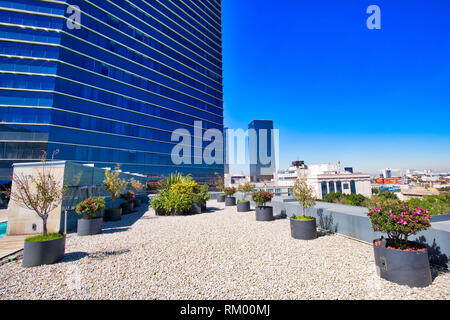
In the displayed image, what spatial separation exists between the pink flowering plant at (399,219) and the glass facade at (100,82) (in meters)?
37.0

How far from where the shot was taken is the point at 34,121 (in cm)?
2809

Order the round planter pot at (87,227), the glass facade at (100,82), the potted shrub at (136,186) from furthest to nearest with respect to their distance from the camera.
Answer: the glass facade at (100,82)
the potted shrub at (136,186)
the round planter pot at (87,227)

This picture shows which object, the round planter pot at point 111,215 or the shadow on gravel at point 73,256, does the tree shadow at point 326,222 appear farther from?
the round planter pot at point 111,215

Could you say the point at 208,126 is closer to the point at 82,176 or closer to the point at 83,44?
the point at 83,44

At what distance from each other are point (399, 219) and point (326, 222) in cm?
425

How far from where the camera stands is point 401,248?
160 inches

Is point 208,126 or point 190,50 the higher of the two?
point 190,50

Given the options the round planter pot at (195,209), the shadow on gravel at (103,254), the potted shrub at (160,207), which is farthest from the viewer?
the round planter pot at (195,209)

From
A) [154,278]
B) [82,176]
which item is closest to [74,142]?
[82,176]

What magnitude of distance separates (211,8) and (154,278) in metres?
74.6

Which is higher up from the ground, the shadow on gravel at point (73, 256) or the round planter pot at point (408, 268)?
the round planter pot at point (408, 268)

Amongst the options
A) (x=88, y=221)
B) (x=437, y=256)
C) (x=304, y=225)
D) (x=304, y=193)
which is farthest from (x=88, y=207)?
(x=437, y=256)

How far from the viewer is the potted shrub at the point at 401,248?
367 centimetres

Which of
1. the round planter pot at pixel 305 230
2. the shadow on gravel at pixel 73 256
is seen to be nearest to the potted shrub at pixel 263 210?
the round planter pot at pixel 305 230
